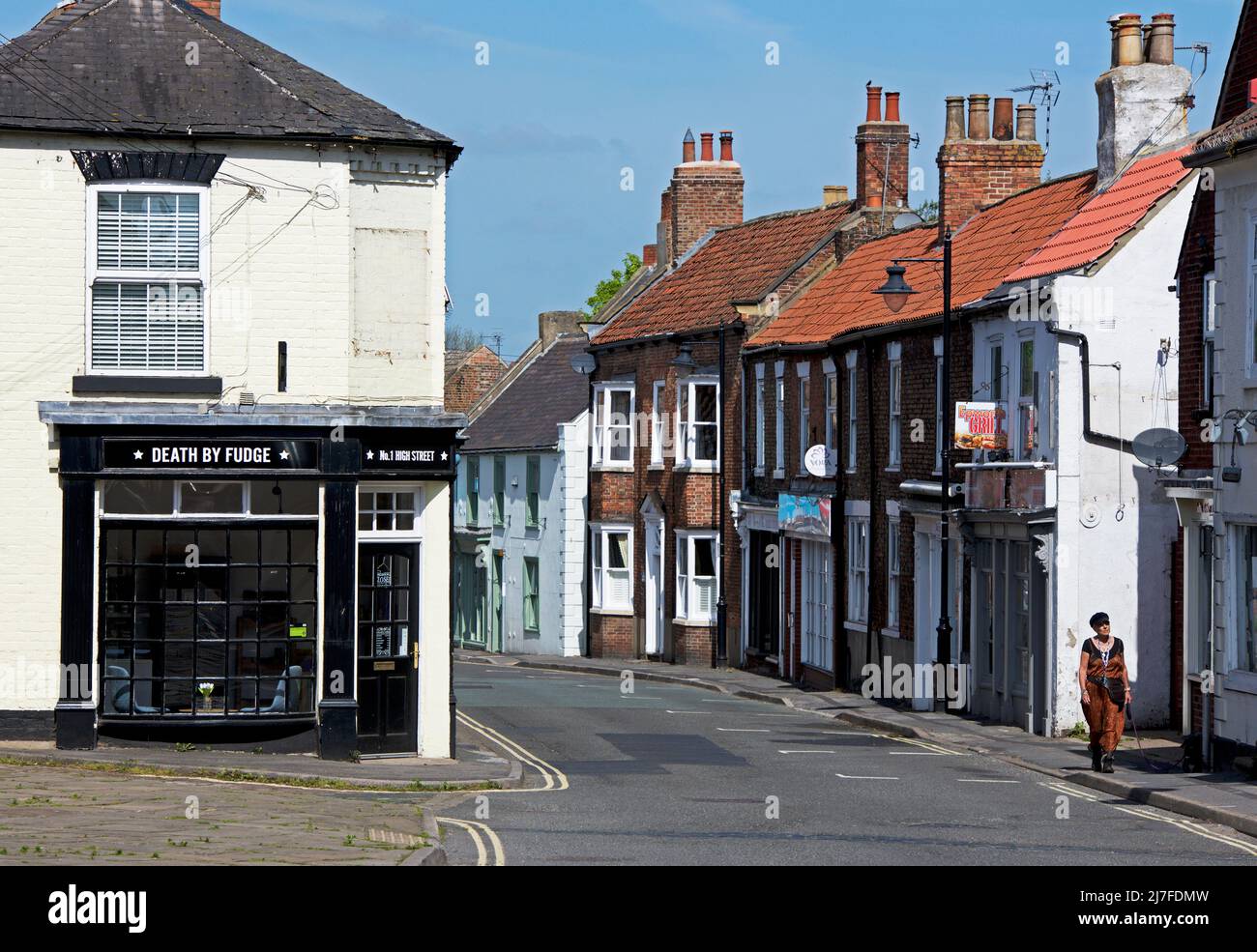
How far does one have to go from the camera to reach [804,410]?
4041 centimetres

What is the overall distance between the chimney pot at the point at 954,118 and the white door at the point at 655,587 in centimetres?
1468

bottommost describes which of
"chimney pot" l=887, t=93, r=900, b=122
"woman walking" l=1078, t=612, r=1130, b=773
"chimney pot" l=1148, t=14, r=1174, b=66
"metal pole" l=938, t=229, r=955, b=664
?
"woman walking" l=1078, t=612, r=1130, b=773

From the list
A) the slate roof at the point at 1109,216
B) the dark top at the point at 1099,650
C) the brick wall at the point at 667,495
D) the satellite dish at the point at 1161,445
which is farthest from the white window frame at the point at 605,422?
the dark top at the point at 1099,650

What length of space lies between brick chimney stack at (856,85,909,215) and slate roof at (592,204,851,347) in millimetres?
Answer: 1503

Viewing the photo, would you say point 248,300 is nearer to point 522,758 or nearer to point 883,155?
point 522,758

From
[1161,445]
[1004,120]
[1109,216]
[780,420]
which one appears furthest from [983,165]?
[1161,445]

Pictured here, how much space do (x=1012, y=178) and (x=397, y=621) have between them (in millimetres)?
20442

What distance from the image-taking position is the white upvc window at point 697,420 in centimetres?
4616

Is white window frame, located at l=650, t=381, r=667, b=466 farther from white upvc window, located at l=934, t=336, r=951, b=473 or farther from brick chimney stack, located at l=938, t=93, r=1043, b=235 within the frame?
white upvc window, located at l=934, t=336, r=951, b=473

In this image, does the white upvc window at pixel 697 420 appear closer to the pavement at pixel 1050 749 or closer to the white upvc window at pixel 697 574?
the white upvc window at pixel 697 574

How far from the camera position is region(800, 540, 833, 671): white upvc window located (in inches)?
1512

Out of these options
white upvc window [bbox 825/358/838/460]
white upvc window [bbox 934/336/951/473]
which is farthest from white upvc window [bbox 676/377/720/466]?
white upvc window [bbox 934/336/951/473]
